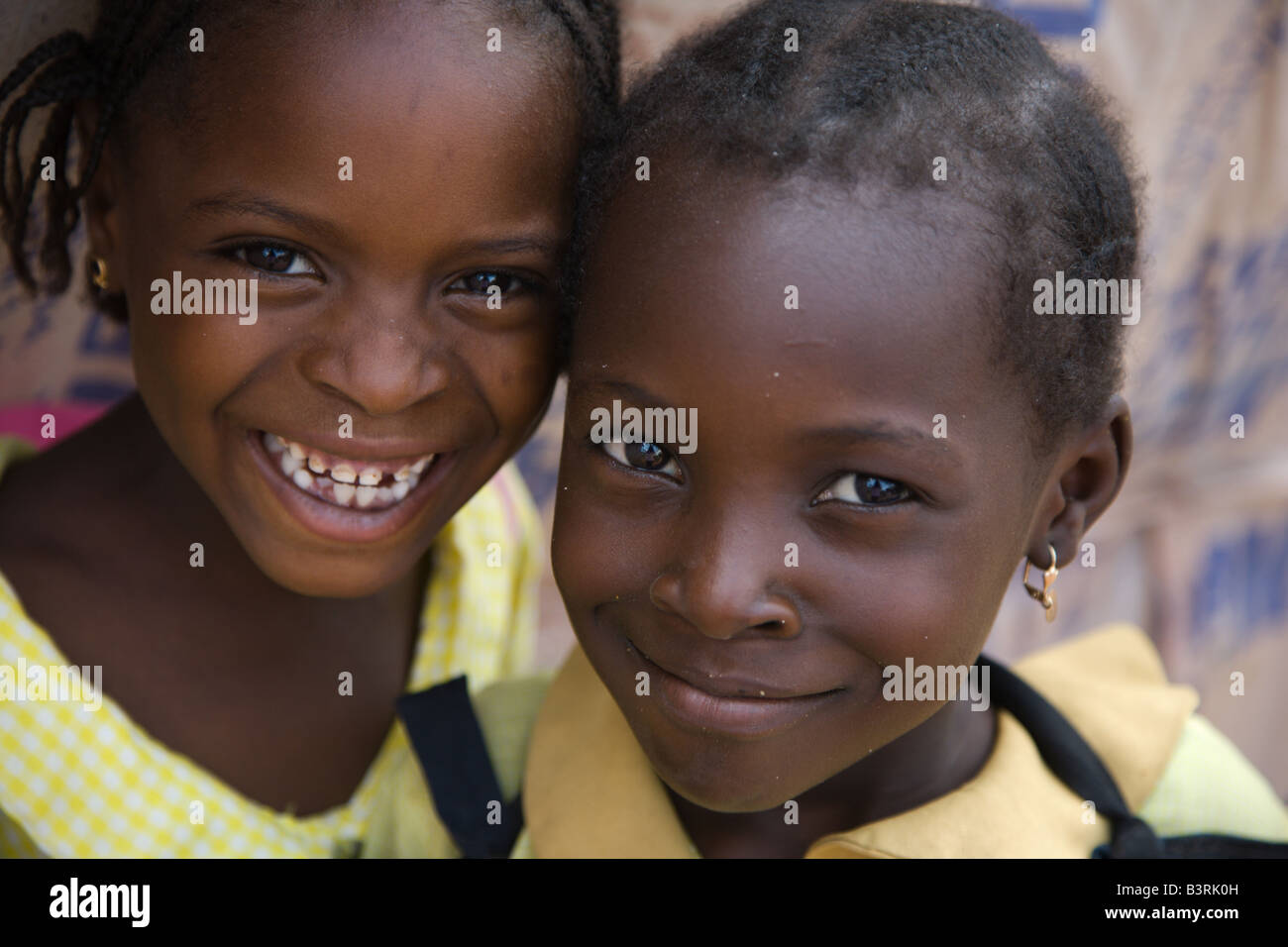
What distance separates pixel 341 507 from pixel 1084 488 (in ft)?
2.54

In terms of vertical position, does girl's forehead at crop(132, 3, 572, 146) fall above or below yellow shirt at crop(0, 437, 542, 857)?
above

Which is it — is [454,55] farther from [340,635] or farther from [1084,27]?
[1084,27]

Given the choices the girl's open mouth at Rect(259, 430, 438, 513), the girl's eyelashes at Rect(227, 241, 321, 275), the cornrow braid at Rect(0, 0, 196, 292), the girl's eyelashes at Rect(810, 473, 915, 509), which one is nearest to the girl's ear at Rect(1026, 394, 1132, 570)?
the girl's eyelashes at Rect(810, 473, 915, 509)

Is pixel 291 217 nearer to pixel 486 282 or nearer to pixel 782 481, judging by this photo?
pixel 486 282

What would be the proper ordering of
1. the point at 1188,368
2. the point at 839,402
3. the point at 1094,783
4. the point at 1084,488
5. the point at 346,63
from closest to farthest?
the point at 839,402 → the point at 346,63 → the point at 1084,488 → the point at 1094,783 → the point at 1188,368

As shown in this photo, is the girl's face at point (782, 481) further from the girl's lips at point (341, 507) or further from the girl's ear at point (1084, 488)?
the girl's lips at point (341, 507)

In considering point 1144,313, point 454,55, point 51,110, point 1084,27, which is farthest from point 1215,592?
point 51,110

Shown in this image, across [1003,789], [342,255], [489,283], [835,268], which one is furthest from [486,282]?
[1003,789]

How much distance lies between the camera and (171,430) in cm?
136

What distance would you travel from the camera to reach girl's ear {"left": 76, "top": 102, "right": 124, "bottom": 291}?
4.56 feet

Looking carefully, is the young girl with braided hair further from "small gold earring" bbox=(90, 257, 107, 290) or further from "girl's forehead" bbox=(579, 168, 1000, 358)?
"small gold earring" bbox=(90, 257, 107, 290)

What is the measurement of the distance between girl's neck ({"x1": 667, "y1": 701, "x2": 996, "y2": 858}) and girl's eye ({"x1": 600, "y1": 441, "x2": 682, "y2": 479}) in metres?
0.42

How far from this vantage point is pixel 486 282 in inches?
52.2

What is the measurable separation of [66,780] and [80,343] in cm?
82
